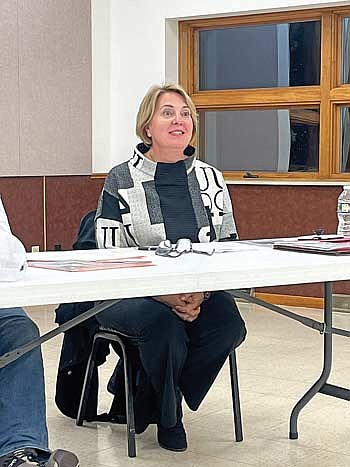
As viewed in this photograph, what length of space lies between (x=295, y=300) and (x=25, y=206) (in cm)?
185

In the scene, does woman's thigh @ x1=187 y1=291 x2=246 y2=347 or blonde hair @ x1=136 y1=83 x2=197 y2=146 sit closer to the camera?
woman's thigh @ x1=187 y1=291 x2=246 y2=347

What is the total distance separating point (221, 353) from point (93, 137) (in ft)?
12.7

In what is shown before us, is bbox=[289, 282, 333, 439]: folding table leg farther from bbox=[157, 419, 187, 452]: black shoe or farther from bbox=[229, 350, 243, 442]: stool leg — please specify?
bbox=[157, 419, 187, 452]: black shoe

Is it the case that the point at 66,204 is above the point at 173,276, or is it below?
below

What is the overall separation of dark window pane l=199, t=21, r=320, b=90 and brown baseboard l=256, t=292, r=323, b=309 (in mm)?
1357

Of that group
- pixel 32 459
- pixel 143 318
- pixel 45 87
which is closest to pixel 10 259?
pixel 32 459

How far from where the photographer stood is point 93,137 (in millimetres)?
6844

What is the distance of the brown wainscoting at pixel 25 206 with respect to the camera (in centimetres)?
633

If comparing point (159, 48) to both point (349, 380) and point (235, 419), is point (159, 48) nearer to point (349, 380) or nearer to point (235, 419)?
point (349, 380)

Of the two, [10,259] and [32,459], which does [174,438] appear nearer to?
[32,459]

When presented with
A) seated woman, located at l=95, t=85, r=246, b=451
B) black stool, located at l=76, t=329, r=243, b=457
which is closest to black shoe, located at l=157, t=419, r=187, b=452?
seated woman, located at l=95, t=85, r=246, b=451

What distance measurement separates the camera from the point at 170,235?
3.30 metres

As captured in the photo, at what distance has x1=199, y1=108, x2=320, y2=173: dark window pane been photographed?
6336 millimetres

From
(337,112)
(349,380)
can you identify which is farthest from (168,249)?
(337,112)
